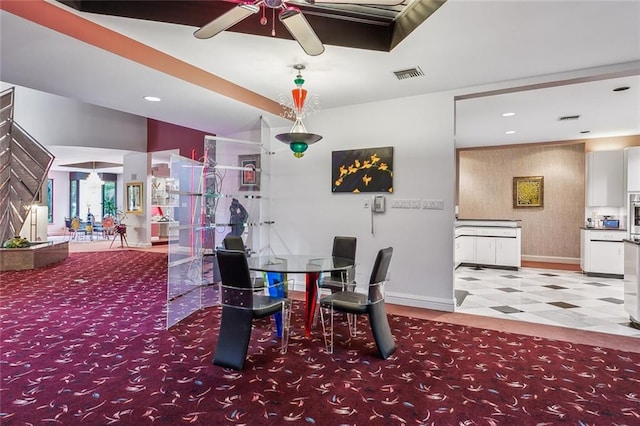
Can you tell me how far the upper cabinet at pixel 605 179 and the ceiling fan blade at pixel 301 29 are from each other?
271 inches

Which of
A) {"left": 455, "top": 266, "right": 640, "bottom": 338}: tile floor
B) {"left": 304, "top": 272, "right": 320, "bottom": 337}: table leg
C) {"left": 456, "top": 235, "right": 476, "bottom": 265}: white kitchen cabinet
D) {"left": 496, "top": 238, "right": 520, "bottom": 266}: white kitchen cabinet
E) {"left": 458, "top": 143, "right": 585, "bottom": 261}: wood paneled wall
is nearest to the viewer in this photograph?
{"left": 304, "top": 272, "right": 320, "bottom": 337}: table leg

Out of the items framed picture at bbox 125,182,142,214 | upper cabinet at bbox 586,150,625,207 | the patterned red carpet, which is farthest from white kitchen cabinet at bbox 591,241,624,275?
framed picture at bbox 125,182,142,214

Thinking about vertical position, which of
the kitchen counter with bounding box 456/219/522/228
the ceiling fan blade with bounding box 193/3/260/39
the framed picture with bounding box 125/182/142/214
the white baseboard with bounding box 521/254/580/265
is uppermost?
the ceiling fan blade with bounding box 193/3/260/39

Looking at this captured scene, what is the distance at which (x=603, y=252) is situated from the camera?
6445 millimetres

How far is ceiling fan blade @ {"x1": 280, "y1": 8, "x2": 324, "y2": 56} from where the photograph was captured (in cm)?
218

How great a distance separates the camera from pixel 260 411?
2176 millimetres

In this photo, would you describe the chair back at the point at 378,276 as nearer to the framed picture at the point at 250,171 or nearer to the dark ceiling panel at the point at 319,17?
the dark ceiling panel at the point at 319,17

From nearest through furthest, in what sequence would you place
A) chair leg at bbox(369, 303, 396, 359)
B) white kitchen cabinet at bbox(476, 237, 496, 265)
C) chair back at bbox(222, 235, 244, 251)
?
chair leg at bbox(369, 303, 396, 359), chair back at bbox(222, 235, 244, 251), white kitchen cabinet at bbox(476, 237, 496, 265)

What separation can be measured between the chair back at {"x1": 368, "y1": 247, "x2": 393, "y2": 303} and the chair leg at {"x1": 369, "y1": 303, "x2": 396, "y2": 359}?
0.07m

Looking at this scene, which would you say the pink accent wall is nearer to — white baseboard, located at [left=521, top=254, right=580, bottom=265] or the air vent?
the air vent

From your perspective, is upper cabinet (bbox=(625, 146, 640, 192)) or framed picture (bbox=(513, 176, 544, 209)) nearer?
upper cabinet (bbox=(625, 146, 640, 192))

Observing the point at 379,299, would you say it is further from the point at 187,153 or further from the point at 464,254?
the point at 187,153

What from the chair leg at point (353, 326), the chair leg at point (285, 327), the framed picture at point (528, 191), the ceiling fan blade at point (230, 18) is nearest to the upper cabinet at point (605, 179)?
the framed picture at point (528, 191)

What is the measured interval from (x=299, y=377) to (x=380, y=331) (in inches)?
31.7
